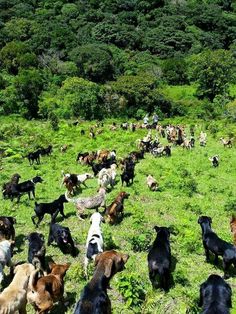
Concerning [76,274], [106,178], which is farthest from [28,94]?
[76,274]

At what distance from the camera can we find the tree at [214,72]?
59562 millimetres

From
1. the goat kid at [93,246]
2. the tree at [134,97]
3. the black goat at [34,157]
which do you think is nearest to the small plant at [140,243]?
the goat kid at [93,246]

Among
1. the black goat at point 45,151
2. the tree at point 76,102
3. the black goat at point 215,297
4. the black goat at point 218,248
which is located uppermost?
the black goat at point 215,297

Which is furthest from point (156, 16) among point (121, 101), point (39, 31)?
point (121, 101)

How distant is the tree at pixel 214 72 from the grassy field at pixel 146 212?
27.3 meters

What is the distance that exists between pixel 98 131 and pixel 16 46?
38958 millimetres

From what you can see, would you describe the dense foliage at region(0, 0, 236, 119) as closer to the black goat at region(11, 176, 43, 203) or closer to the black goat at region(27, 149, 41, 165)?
the black goat at region(27, 149, 41, 165)

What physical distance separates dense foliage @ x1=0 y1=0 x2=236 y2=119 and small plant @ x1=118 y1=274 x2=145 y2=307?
131 ft

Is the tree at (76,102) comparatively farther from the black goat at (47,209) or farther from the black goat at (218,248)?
the black goat at (218,248)

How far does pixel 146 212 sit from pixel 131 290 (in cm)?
678

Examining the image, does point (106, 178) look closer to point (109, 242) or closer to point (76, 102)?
point (109, 242)

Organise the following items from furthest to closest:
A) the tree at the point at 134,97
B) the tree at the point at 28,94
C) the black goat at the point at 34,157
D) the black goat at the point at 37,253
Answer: the tree at the point at 134,97 < the tree at the point at 28,94 < the black goat at the point at 34,157 < the black goat at the point at 37,253

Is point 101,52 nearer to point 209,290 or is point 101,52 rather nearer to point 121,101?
point 121,101

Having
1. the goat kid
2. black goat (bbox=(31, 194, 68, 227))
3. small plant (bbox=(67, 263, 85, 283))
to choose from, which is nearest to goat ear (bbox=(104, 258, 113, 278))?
the goat kid
